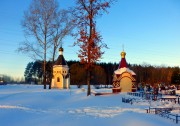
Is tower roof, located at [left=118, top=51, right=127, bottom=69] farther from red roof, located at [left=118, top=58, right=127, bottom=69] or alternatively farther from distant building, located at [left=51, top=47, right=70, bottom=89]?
distant building, located at [left=51, top=47, right=70, bottom=89]

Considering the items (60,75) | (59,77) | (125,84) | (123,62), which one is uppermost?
(123,62)

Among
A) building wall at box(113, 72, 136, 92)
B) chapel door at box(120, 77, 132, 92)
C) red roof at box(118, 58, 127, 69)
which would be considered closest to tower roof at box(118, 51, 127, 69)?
red roof at box(118, 58, 127, 69)

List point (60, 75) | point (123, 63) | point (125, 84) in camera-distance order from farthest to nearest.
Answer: point (60, 75)
point (123, 63)
point (125, 84)

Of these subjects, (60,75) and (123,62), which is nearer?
(123,62)

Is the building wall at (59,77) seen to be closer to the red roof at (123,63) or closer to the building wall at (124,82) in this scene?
the red roof at (123,63)

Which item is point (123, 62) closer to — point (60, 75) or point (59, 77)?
point (60, 75)

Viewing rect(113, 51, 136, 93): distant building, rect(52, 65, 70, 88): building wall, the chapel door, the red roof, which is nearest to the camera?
rect(113, 51, 136, 93): distant building

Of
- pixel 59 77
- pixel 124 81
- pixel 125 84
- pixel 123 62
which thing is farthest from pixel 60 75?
pixel 125 84

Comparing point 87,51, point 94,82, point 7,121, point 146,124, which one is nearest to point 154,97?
point 87,51

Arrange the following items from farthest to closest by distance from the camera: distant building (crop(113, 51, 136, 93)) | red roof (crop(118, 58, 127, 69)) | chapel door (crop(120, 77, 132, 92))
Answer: red roof (crop(118, 58, 127, 69))
chapel door (crop(120, 77, 132, 92))
distant building (crop(113, 51, 136, 93))

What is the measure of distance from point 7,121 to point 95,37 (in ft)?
61.3

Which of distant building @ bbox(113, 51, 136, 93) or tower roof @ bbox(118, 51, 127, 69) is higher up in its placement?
tower roof @ bbox(118, 51, 127, 69)

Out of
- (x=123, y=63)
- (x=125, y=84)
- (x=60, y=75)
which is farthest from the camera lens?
(x=60, y=75)

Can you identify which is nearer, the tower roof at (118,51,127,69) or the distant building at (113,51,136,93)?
the distant building at (113,51,136,93)
